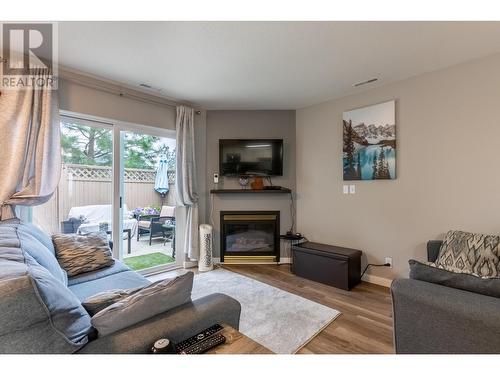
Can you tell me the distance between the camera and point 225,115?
12.8 ft

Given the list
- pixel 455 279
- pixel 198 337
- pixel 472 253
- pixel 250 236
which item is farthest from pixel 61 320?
pixel 250 236

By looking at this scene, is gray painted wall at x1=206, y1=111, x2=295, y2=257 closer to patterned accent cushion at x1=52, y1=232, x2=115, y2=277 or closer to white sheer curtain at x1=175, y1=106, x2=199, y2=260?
white sheer curtain at x1=175, y1=106, x2=199, y2=260

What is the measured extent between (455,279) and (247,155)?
9.60ft

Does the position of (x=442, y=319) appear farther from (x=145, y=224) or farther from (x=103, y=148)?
(x=103, y=148)

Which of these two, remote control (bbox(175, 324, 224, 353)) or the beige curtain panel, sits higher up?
the beige curtain panel

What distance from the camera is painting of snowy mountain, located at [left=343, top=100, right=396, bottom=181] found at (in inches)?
116

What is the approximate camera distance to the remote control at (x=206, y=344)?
36.6 inches

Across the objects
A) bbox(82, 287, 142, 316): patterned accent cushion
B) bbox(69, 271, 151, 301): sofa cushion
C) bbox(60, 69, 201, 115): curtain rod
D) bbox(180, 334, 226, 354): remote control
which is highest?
bbox(60, 69, 201, 115): curtain rod

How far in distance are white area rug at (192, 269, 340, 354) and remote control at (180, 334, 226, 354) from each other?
38.7 inches

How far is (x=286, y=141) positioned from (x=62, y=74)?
2999mm

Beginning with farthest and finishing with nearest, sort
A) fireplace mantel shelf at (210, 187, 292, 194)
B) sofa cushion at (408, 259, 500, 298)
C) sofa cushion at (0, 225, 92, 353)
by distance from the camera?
fireplace mantel shelf at (210, 187, 292, 194) < sofa cushion at (408, 259, 500, 298) < sofa cushion at (0, 225, 92, 353)

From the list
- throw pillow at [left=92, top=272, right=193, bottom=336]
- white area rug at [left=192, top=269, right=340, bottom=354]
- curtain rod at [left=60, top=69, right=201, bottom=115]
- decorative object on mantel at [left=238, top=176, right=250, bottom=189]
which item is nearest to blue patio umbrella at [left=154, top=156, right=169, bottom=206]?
curtain rod at [left=60, top=69, right=201, bottom=115]

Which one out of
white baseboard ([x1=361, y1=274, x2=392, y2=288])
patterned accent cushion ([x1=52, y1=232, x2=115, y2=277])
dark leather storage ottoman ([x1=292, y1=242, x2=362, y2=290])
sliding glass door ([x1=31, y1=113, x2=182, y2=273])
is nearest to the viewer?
patterned accent cushion ([x1=52, y1=232, x2=115, y2=277])
